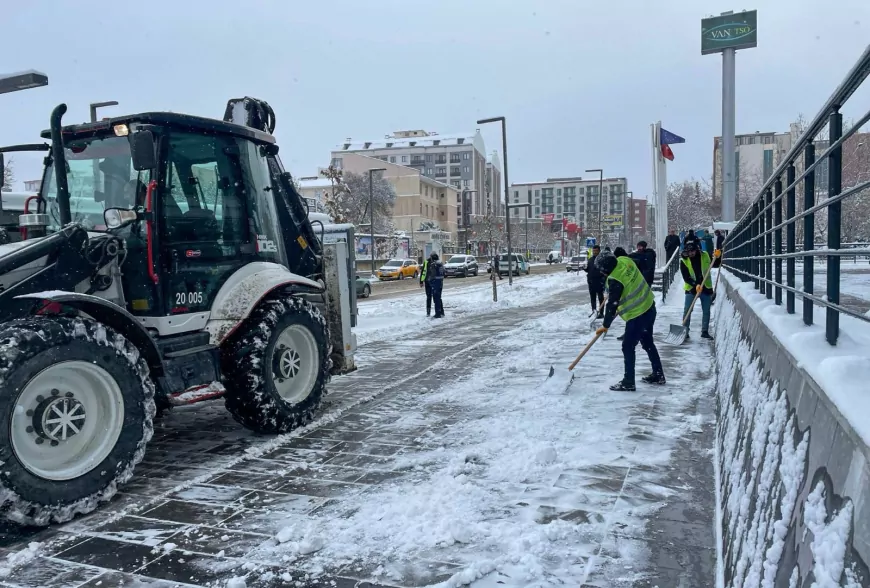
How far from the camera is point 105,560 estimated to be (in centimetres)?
361

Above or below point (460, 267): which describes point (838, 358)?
above

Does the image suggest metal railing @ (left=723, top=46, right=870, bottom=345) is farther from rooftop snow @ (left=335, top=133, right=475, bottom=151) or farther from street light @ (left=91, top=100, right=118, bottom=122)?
rooftop snow @ (left=335, top=133, right=475, bottom=151)

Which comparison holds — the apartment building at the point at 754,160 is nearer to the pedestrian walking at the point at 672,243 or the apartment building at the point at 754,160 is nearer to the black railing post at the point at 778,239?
the pedestrian walking at the point at 672,243

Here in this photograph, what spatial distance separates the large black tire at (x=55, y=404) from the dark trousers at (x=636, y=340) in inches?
202

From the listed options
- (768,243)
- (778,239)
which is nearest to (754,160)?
(768,243)

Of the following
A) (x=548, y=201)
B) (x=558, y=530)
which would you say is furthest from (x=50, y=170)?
(x=548, y=201)

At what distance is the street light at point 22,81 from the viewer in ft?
24.2

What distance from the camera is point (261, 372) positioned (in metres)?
5.60

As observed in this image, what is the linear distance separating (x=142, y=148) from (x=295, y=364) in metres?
2.48

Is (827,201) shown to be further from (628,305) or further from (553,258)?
(553,258)

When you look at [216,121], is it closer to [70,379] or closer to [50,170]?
[50,170]

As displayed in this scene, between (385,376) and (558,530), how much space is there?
17.5 ft

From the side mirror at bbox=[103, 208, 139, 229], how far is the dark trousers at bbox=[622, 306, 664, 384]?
5267 millimetres

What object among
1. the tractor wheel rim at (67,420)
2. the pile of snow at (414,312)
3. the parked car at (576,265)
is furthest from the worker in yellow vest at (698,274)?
the parked car at (576,265)
